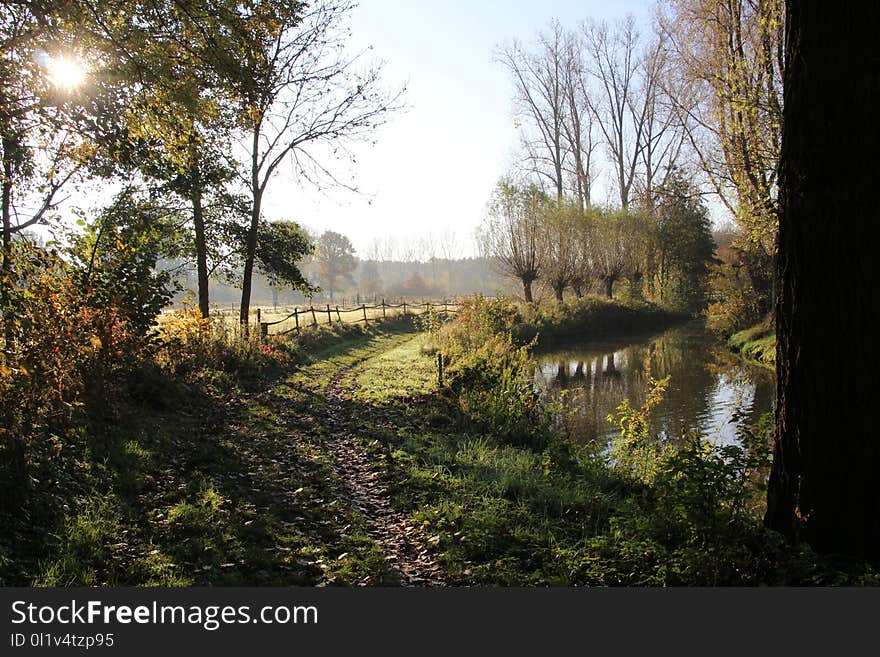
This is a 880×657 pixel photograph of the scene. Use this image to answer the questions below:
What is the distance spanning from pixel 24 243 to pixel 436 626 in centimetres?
665

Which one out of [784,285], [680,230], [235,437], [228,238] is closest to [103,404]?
[235,437]

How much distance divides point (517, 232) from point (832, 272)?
28.0m

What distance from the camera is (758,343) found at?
784 inches

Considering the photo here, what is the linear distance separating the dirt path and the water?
133 inches

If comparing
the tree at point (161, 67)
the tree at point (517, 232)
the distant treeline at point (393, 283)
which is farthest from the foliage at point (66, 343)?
the distant treeline at point (393, 283)

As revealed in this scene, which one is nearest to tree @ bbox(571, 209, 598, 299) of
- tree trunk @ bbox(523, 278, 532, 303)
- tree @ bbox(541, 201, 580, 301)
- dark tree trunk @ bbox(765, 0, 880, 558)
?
tree @ bbox(541, 201, 580, 301)

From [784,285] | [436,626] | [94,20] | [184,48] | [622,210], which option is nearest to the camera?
[436,626]

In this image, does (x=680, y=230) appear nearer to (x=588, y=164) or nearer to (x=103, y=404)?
(x=588, y=164)

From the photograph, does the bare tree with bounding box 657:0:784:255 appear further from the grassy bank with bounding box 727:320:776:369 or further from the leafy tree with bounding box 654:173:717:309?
the leafy tree with bounding box 654:173:717:309

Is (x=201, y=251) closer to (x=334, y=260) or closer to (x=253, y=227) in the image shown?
(x=253, y=227)

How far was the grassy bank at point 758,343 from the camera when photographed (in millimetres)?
18177

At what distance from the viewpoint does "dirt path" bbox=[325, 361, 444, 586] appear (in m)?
4.47

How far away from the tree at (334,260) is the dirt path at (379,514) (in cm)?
6765

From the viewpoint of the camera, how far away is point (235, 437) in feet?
26.1
